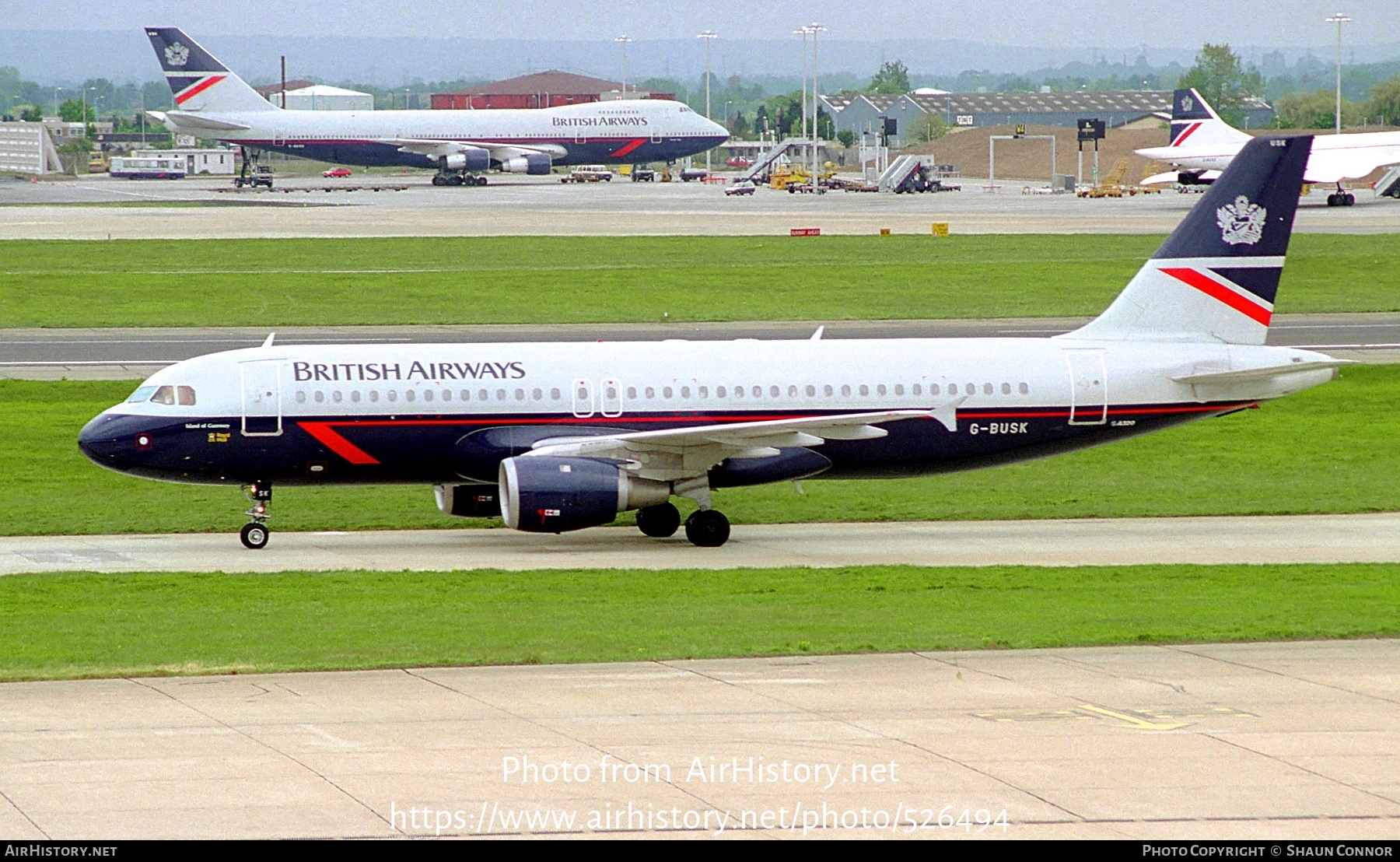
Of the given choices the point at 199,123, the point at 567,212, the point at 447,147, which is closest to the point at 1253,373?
the point at 567,212

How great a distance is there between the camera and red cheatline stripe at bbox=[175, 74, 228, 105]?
15775cm

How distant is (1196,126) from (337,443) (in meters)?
111

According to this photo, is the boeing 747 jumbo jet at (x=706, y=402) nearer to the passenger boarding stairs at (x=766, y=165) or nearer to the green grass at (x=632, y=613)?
the green grass at (x=632, y=613)

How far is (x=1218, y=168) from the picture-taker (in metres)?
127

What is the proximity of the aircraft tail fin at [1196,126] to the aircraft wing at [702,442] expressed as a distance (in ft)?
348

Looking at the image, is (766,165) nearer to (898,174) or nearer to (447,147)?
(898,174)

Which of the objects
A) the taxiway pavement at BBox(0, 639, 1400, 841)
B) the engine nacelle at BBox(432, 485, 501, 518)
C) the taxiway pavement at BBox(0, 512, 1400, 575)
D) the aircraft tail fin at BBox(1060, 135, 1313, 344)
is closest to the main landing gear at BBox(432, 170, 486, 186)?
the taxiway pavement at BBox(0, 512, 1400, 575)

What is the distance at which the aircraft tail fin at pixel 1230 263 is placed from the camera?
3344 cm

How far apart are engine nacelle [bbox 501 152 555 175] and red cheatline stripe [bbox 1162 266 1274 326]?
134 meters

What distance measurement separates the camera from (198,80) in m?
158

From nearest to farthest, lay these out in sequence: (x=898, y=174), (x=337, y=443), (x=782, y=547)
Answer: (x=337, y=443) < (x=782, y=547) < (x=898, y=174)

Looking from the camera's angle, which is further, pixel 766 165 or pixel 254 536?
pixel 766 165

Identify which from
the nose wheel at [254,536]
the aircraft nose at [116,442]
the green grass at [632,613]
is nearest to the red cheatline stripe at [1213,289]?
the green grass at [632,613]

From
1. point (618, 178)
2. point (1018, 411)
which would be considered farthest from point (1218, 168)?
point (1018, 411)
